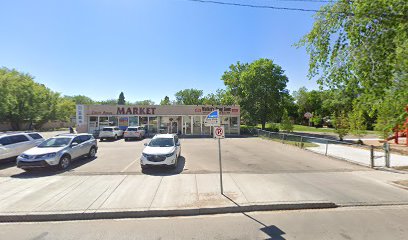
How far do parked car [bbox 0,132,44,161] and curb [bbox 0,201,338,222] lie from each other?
7.54m

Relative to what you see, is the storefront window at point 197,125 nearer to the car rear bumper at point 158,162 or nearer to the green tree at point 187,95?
the car rear bumper at point 158,162

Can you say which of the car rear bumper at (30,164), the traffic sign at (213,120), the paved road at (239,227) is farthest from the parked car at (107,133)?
the traffic sign at (213,120)

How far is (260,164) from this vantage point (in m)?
11.7

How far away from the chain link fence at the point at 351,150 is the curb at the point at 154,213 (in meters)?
7.37

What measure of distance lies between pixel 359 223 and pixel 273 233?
2220 millimetres

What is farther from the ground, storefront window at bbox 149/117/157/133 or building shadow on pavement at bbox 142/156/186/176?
storefront window at bbox 149/117/157/133

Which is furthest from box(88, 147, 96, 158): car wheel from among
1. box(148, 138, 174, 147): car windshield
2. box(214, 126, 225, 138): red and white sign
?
box(214, 126, 225, 138): red and white sign

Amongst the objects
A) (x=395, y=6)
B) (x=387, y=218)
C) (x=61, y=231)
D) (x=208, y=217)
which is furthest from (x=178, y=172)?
(x=395, y=6)

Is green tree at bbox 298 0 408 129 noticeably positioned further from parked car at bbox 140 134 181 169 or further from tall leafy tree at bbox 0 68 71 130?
tall leafy tree at bbox 0 68 71 130

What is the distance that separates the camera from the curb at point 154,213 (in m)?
5.48

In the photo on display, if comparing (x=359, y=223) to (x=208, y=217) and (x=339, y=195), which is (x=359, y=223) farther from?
(x=208, y=217)

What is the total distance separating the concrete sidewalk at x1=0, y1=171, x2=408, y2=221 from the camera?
19.0 feet

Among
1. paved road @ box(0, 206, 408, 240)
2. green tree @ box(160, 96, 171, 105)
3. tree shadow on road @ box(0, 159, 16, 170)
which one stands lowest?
paved road @ box(0, 206, 408, 240)

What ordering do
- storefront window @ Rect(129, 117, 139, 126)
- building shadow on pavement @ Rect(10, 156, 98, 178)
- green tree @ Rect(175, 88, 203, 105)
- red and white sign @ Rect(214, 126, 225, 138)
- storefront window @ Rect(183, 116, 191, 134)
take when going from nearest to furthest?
red and white sign @ Rect(214, 126, 225, 138)
building shadow on pavement @ Rect(10, 156, 98, 178)
storefront window @ Rect(129, 117, 139, 126)
storefront window @ Rect(183, 116, 191, 134)
green tree @ Rect(175, 88, 203, 105)
